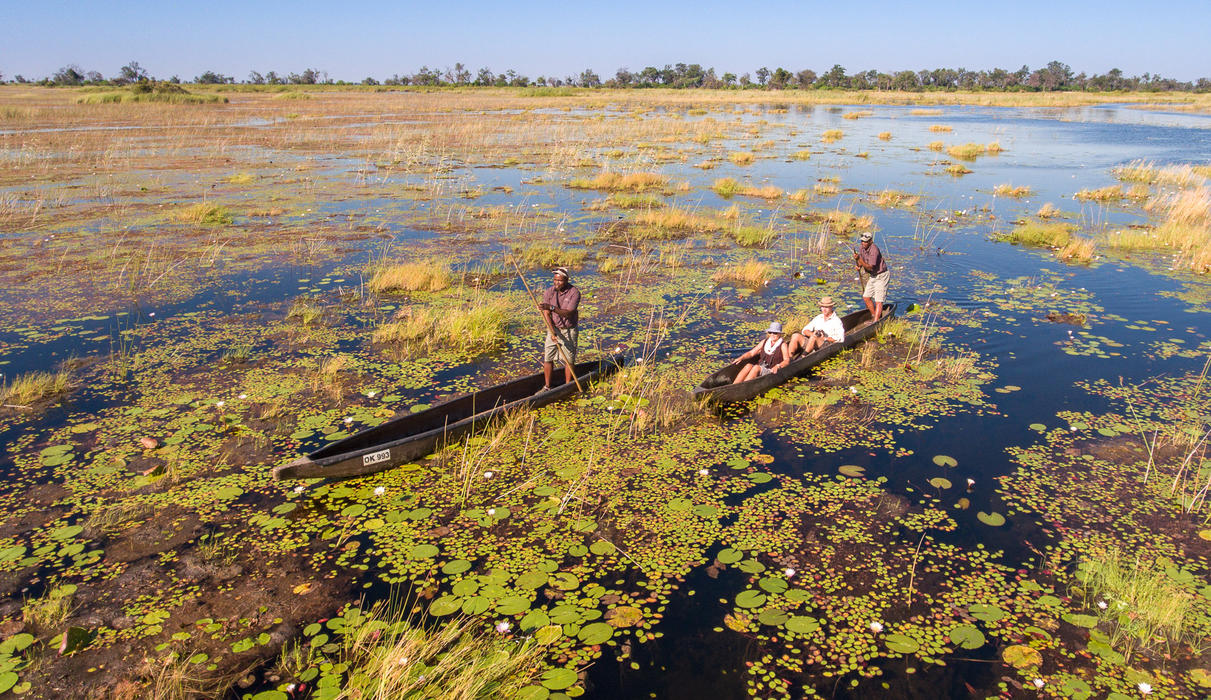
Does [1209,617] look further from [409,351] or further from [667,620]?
[409,351]

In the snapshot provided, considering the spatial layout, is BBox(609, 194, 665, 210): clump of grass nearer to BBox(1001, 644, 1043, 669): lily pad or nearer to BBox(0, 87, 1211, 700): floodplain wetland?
BBox(0, 87, 1211, 700): floodplain wetland

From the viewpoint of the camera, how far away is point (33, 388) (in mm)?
8797

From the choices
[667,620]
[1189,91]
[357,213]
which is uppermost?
[1189,91]

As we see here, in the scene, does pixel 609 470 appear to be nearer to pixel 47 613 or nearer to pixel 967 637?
pixel 967 637

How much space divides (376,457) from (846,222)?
16508 mm

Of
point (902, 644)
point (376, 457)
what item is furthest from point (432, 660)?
point (902, 644)

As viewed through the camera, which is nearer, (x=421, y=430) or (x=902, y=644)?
(x=902, y=644)

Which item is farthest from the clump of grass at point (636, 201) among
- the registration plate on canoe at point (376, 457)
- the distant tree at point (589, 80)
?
the distant tree at point (589, 80)

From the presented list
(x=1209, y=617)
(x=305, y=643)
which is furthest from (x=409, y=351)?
(x=1209, y=617)

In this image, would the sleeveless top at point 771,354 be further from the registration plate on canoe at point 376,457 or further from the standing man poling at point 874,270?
the registration plate on canoe at point 376,457

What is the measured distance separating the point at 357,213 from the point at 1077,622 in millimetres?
20388

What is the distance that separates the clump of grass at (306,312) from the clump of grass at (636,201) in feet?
38.0

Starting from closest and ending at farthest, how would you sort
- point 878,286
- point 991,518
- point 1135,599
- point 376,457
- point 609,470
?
1. point 1135,599
2. point 991,518
3. point 376,457
4. point 609,470
5. point 878,286

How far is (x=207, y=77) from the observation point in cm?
10956
